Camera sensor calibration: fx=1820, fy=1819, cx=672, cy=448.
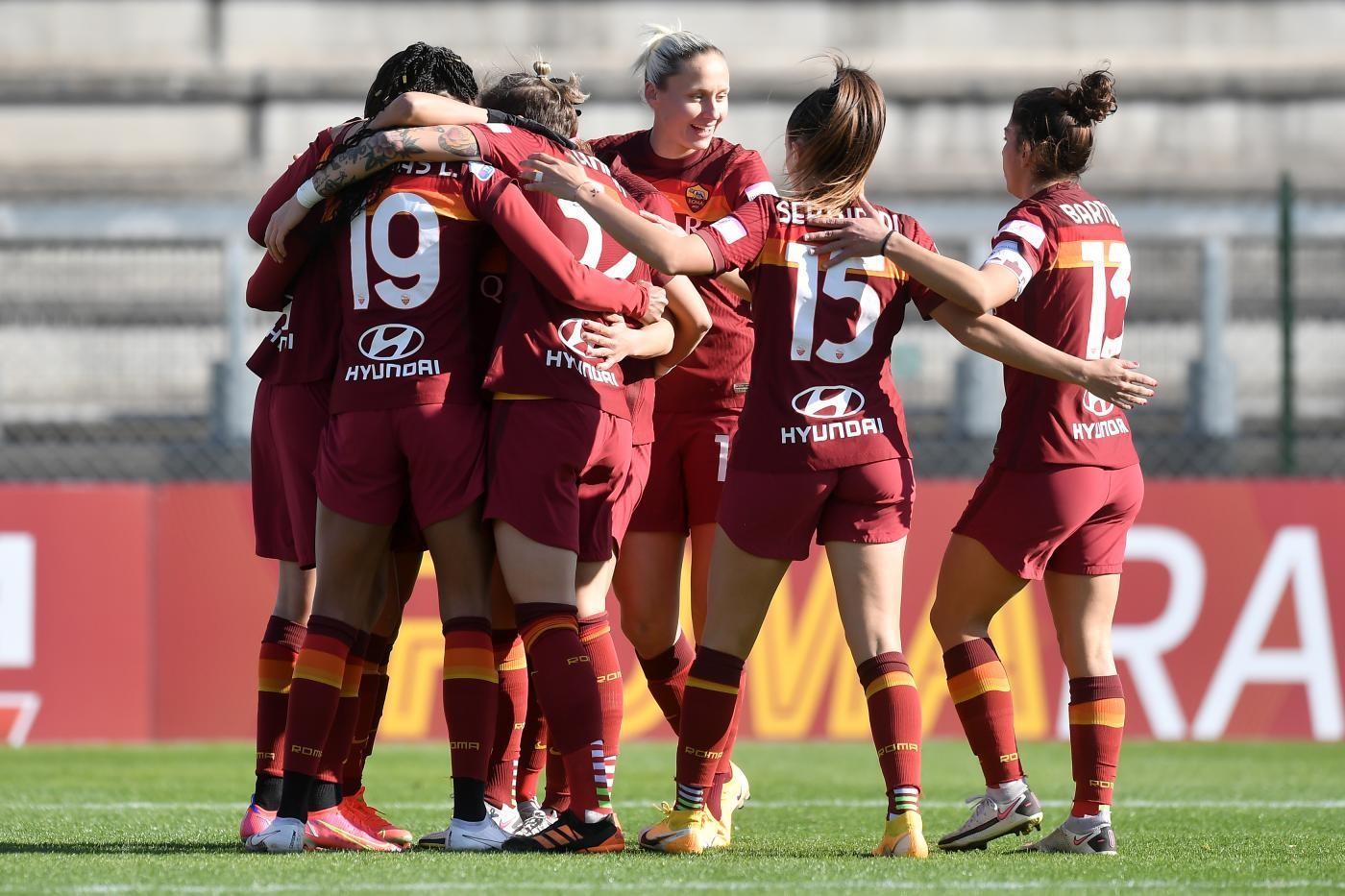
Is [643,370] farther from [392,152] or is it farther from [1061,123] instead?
[1061,123]

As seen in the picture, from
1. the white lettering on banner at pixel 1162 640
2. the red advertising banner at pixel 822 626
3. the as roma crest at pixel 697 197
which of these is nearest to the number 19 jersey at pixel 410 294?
the as roma crest at pixel 697 197

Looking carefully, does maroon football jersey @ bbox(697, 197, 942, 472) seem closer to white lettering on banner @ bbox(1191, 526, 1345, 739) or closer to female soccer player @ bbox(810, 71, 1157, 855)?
female soccer player @ bbox(810, 71, 1157, 855)

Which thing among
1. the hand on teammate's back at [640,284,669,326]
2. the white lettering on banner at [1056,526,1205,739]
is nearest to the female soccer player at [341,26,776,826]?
the hand on teammate's back at [640,284,669,326]

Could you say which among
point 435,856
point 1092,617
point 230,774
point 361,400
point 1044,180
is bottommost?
point 230,774

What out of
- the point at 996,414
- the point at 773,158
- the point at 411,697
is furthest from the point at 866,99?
the point at 773,158

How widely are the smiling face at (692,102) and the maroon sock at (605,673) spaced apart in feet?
5.07

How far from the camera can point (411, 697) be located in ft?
29.3

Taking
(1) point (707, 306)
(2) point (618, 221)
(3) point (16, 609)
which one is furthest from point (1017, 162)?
(3) point (16, 609)

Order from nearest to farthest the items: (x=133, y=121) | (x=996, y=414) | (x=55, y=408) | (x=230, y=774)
Result: 1. (x=230, y=774)
2. (x=996, y=414)
3. (x=55, y=408)
4. (x=133, y=121)

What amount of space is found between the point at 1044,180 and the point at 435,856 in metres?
2.46

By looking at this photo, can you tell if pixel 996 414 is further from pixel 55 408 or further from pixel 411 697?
pixel 55 408

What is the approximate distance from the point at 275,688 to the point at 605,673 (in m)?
0.92

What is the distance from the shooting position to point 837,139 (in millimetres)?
4723

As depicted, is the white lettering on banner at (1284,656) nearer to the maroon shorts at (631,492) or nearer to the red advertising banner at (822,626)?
the red advertising banner at (822,626)
